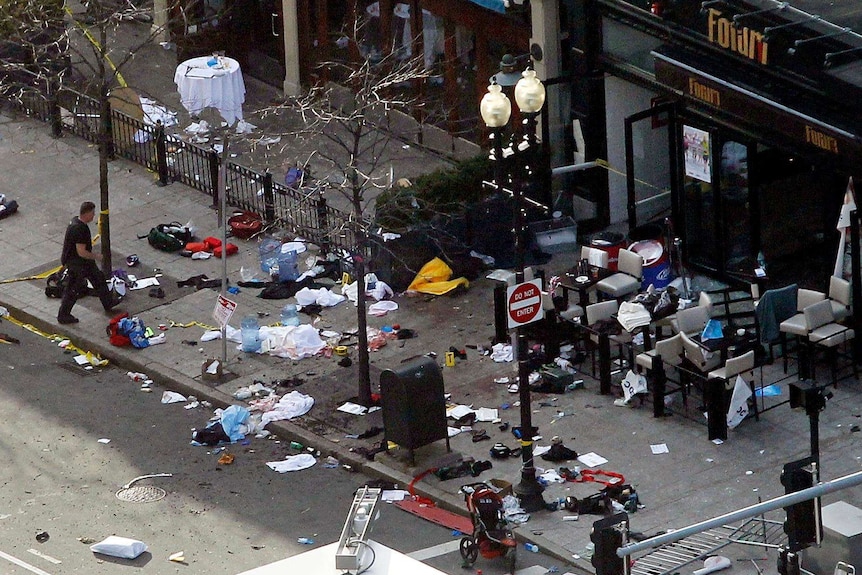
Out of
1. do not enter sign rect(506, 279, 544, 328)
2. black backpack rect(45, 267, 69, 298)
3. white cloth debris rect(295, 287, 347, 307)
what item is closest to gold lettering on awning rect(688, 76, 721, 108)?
do not enter sign rect(506, 279, 544, 328)

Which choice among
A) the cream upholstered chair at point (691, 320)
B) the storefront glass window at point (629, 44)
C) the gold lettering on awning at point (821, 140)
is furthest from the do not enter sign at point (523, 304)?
the storefront glass window at point (629, 44)

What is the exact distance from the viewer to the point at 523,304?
59.9 ft

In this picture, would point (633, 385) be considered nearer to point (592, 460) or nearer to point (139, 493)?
point (592, 460)

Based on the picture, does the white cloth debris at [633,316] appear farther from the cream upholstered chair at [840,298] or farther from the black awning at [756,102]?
the black awning at [756,102]

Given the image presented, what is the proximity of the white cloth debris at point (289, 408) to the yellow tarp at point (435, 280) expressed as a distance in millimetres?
3425

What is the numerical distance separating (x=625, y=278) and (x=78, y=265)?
7.46m

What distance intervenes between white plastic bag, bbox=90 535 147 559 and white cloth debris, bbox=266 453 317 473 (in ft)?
7.37

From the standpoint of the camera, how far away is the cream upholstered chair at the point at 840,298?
68.6 feet

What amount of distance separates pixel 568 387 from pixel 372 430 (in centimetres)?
253

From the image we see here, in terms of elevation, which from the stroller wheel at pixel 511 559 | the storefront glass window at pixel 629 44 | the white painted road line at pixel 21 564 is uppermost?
the storefront glass window at pixel 629 44

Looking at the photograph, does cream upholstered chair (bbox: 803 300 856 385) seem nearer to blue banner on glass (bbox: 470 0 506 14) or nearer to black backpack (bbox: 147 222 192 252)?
blue banner on glass (bbox: 470 0 506 14)

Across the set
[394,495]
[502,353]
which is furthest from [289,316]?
[394,495]

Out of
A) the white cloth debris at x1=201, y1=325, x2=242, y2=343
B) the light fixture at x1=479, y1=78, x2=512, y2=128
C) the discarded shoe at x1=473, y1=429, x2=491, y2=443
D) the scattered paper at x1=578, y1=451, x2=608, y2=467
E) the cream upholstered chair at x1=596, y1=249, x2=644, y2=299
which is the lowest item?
the white cloth debris at x1=201, y1=325, x2=242, y2=343

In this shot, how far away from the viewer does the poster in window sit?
23.2 metres
